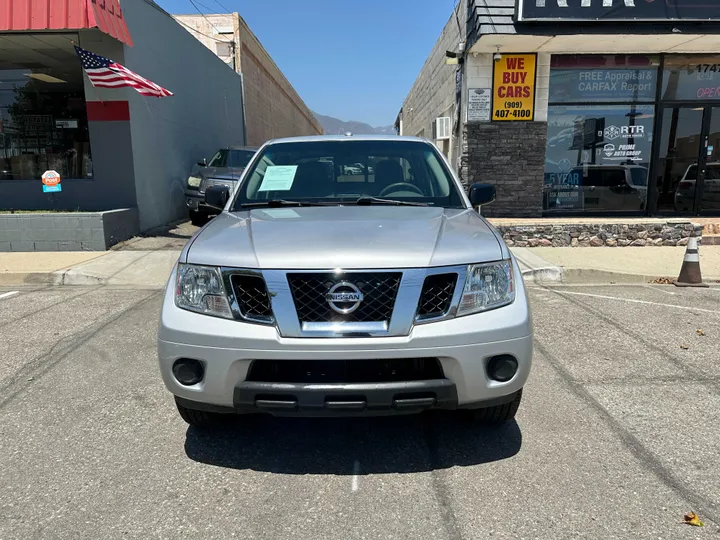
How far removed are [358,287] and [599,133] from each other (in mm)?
10900

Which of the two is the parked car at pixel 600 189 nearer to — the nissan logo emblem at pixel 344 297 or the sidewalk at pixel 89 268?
the sidewalk at pixel 89 268

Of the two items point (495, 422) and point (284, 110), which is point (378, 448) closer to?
point (495, 422)

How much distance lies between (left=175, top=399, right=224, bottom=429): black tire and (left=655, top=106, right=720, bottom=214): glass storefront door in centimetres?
1181

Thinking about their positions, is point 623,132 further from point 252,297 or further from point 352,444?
point 252,297

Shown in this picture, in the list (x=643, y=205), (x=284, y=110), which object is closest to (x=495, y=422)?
(x=643, y=205)

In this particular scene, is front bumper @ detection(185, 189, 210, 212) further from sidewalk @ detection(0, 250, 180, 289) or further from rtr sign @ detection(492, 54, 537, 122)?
rtr sign @ detection(492, 54, 537, 122)

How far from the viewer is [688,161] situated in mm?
11578

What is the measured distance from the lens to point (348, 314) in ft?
7.91

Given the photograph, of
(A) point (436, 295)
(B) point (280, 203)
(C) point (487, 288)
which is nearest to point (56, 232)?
(B) point (280, 203)

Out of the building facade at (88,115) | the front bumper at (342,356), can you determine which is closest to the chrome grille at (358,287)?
the front bumper at (342,356)

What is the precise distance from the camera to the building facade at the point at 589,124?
10797 mm

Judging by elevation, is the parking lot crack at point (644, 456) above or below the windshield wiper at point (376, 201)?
below

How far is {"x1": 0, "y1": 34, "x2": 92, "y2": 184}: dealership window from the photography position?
10125 millimetres

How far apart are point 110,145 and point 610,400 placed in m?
9.33
